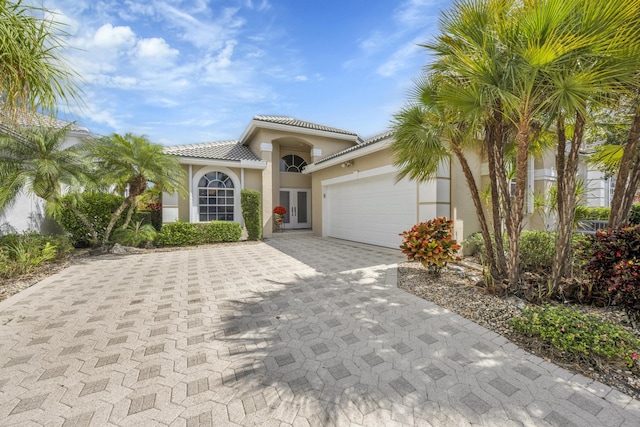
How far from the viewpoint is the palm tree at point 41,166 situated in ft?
25.2

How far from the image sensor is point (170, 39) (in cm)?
790

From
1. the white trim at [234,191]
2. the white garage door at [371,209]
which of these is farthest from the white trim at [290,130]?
the white garage door at [371,209]

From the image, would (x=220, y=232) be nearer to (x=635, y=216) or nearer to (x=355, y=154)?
(x=355, y=154)

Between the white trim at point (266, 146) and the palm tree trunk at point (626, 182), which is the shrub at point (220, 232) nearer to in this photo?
the white trim at point (266, 146)

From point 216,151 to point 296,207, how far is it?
613cm

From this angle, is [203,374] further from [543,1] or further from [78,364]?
[543,1]

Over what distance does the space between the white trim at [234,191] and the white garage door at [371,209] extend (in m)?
5.08

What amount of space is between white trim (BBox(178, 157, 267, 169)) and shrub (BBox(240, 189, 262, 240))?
2021mm

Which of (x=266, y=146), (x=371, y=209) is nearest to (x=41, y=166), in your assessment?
(x=266, y=146)

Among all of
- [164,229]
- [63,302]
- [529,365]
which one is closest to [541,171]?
[529,365]

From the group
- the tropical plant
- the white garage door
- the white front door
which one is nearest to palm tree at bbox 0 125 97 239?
the tropical plant

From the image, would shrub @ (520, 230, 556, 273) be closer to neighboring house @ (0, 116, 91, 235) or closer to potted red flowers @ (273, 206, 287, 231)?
potted red flowers @ (273, 206, 287, 231)

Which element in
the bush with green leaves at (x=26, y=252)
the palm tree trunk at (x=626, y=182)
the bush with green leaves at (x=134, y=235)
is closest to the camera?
the palm tree trunk at (x=626, y=182)

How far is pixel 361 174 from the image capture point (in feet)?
38.9
